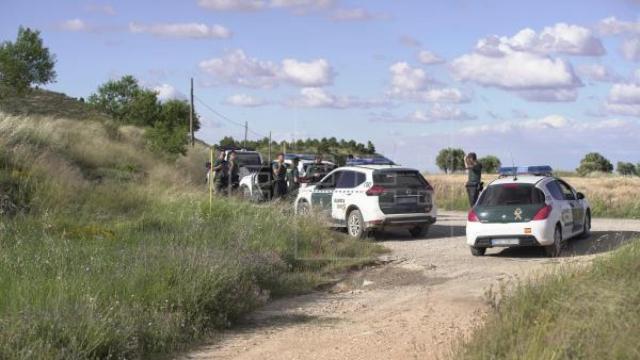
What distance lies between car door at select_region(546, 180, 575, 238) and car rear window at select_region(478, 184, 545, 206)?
40cm

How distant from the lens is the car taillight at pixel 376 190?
18062 mm

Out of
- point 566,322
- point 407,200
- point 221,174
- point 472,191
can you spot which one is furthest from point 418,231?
point 566,322

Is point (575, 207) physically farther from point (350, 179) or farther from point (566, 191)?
point (350, 179)

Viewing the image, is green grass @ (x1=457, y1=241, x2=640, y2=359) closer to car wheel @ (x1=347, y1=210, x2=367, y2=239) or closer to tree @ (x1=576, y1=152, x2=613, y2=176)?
car wheel @ (x1=347, y1=210, x2=367, y2=239)

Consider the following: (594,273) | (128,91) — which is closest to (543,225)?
(594,273)

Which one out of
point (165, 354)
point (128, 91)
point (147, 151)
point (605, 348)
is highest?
point (128, 91)

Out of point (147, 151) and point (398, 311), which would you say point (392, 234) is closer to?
point (398, 311)

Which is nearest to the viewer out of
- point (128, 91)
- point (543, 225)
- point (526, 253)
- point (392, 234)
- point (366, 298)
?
point (366, 298)

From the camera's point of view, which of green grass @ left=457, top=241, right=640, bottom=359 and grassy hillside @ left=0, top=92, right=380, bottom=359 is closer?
green grass @ left=457, top=241, right=640, bottom=359

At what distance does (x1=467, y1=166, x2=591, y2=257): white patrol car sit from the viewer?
1484 cm

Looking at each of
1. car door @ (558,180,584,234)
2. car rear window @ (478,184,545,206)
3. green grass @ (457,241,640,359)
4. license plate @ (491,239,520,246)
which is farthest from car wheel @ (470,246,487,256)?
green grass @ (457,241,640,359)

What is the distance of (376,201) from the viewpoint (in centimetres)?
1802

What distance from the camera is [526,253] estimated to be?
15.9 meters

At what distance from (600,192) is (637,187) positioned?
126 inches
